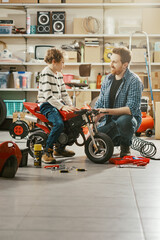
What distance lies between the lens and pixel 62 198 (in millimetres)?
1977

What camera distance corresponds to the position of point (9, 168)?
2568 millimetres

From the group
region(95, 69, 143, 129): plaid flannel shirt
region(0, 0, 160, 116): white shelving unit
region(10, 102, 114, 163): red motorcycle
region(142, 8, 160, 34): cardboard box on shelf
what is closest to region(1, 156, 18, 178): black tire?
region(10, 102, 114, 163): red motorcycle

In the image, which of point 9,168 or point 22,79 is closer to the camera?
point 9,168

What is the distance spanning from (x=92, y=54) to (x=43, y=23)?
1.14m

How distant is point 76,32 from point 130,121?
13.7ft

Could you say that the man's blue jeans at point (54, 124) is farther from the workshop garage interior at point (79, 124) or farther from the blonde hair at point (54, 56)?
the blonde hair at point (54, 56)

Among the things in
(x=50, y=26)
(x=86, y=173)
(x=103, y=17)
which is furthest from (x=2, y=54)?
(x=86, y=173)

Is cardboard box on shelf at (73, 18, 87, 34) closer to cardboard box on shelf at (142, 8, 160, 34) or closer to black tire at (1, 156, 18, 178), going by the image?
cardboard box on shelf at (142, 8, 160, 34)

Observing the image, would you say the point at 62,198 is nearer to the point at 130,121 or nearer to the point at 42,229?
the point at 42,229

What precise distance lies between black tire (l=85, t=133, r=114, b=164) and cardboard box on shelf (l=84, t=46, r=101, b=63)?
404cm

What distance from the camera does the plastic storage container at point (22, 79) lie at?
707cm

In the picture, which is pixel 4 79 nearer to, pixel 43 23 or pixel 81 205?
pixel 43 23

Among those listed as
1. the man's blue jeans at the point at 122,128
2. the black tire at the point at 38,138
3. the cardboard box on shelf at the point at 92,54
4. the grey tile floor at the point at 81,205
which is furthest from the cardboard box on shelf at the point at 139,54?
the grey tile floor at the point at 81,205

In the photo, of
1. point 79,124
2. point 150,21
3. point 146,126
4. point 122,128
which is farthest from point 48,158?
point 150,21
